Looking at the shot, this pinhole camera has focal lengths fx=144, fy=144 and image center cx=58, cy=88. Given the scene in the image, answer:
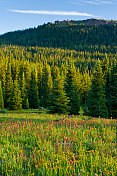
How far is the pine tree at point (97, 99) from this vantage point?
88.4 feet

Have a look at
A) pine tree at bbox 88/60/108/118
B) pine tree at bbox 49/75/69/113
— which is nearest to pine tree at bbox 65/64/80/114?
pine tree at bbox 88/60/108/118

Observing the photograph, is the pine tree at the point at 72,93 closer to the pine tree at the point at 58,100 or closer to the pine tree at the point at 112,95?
the pine tree at the point at 58,100

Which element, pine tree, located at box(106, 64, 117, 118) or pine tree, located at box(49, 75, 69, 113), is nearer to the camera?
pine tree, located at box(49, 75, 69, 113)

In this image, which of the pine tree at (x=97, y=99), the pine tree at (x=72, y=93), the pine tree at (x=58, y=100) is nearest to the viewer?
the pine tree at (x=58, y=100)

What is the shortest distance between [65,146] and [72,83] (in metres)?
27.2

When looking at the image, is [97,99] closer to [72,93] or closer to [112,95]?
[112,95]

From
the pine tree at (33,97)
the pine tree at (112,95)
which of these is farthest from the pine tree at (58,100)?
the pine tree at (33,97)

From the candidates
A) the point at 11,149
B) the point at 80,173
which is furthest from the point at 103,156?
the point at 11,149

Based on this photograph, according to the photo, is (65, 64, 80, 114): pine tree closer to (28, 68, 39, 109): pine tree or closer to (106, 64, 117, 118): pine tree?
(106, 64, 117, 118): pine tree

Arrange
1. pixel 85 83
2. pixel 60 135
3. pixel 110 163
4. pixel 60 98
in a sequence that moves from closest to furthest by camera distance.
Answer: pixel 110 163 → pixel 60 135 → pixel 60 98 → pixel 85 83

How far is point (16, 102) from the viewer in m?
40.9

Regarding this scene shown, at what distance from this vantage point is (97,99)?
28188mm

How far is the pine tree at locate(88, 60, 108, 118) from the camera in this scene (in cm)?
2696

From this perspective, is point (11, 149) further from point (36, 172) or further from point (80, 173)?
point (80, 173)
